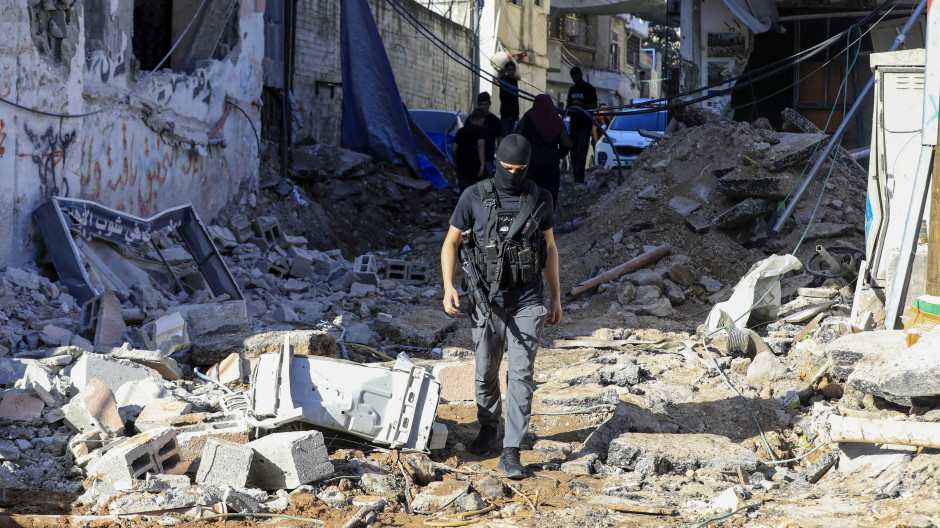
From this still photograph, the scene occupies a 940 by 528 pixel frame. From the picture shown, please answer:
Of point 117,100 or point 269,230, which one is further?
point 269,230

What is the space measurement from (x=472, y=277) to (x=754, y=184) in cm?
627

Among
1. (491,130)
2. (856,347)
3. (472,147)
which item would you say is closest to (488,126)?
(491,130)

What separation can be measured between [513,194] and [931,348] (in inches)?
86.6

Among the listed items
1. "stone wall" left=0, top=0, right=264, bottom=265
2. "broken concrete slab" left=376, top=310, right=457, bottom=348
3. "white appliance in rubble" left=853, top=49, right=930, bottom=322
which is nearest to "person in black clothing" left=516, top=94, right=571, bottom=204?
"broken concrete slab" left=376, top=310, right=457, bottom=348

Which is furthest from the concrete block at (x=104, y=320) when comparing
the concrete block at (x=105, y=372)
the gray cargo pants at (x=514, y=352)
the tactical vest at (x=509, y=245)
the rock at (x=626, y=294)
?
the rock at (x=626, y=294)

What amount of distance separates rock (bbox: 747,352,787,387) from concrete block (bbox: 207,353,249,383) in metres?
3.36

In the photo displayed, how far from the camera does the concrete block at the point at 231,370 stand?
5.88 meters

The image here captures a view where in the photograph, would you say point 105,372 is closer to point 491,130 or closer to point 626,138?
point 491,130

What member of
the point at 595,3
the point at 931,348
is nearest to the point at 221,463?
the point at 931,348

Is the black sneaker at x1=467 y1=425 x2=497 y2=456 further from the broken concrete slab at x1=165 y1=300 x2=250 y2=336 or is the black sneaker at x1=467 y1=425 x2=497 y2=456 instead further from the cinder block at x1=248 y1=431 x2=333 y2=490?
the broken concrete slab at x1=165 y1=300 x2=250 y2=336

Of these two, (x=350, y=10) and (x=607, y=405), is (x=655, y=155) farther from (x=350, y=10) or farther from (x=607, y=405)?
(x=607, y=405)

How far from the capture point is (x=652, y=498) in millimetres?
4184

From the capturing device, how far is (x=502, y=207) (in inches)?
177

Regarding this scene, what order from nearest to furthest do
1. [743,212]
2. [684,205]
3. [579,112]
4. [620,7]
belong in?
[743,212]
[684,205]
[579,112]
[620,7]
